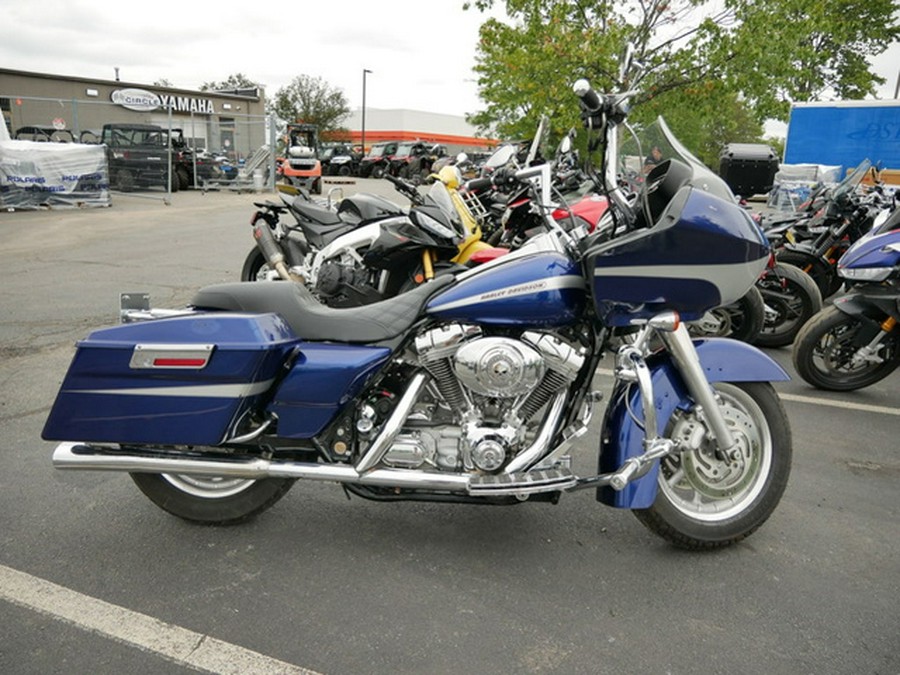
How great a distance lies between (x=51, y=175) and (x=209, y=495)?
14.5 metres

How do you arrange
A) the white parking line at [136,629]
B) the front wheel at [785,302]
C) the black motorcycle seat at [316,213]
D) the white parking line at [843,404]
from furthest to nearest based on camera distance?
the black motorcycle seat at [316,213], the front wheel at [785,302], the white parking line at [843,404], the white parking line at [136,629]

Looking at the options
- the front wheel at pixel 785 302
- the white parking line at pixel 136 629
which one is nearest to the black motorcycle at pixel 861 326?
the front wheel at pixel 785 302

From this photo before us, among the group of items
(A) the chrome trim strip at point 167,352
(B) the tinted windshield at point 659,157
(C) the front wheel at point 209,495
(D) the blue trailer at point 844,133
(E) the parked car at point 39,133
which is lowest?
(C) the front wheel at point 209,495

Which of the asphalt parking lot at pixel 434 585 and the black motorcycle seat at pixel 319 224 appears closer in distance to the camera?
the asphalt parking lot at pixel 434 585

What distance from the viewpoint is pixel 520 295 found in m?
2.47

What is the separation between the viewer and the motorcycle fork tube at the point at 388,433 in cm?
254

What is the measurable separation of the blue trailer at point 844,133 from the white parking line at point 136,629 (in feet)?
56.2

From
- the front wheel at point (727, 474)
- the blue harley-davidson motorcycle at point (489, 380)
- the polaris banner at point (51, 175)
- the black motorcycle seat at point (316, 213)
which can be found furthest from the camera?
the polaris banner at point (51, 175)

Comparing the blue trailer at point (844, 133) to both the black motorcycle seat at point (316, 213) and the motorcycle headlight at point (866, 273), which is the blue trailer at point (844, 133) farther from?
the black motorcycle seat at point (316, 213)

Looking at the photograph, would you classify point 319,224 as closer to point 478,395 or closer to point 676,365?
point 478,395

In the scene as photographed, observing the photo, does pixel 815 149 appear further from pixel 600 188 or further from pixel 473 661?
pixel 473 661

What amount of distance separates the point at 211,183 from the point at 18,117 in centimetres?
1177

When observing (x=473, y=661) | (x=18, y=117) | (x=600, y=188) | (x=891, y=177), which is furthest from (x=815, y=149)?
(x=18, y=117)

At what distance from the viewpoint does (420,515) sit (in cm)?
310
